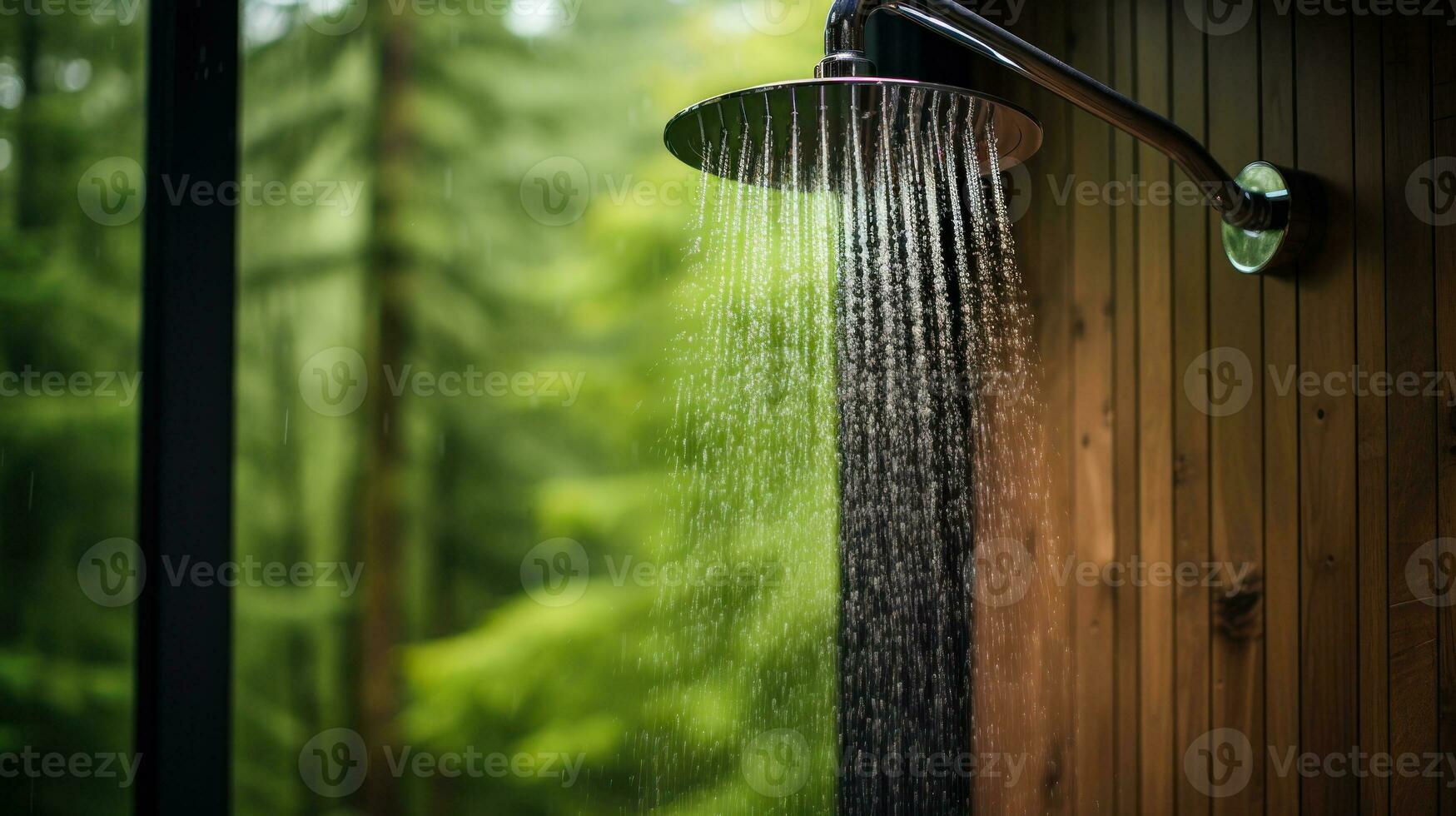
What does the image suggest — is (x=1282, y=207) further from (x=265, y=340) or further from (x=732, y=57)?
(x=265, y=340)

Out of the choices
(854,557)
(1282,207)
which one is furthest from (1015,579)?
(1282,207)

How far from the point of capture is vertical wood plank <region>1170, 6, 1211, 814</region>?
1386 millimetres

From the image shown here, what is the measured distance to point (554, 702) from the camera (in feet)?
5.20
